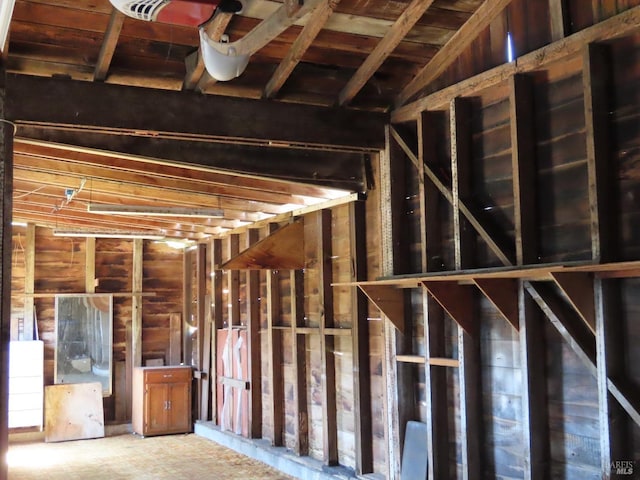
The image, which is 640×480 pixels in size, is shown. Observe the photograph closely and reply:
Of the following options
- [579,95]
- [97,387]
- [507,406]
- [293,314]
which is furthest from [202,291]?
[579,95]

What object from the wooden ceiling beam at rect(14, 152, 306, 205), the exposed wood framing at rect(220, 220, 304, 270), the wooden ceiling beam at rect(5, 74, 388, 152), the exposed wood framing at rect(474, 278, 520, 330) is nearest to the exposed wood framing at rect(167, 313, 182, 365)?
the exposed wood framing at rect(220, 220, 304, 270)

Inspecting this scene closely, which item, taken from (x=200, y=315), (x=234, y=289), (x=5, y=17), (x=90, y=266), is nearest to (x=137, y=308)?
(x=90, y=266)

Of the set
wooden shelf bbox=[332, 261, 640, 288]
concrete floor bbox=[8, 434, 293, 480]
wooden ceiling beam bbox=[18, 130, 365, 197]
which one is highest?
wooden ceiling beam bbox=[18, 130, 365, 197]

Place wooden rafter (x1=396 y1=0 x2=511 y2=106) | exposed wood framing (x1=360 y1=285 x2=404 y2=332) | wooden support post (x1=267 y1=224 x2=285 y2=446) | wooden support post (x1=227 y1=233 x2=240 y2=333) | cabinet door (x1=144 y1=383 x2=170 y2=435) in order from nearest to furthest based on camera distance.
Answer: wooden rafter (x1=396 y1=0 x2=511 y2=106) < exposed wood framing (x1=360 y1=285 x2=404 y2=332) < wooden support post (x1=267 y1=224 x2=285 y2=446) < wooden support post (x1=227 y1=233 x2=240 y2=333) < cabinet door (x1=144 y1=383 x2=170 y2=435)

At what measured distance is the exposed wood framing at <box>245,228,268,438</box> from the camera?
7.70 meters

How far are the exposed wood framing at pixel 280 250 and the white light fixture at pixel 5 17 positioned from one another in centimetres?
338

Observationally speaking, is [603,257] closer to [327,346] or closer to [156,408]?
[327,346]

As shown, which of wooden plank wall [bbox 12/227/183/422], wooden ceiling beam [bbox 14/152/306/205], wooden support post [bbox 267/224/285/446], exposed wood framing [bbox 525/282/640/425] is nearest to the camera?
exposed wood framing [bbox 525/282/640/425]

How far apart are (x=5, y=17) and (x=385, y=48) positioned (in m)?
2.07

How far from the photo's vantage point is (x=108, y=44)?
12.4 ft

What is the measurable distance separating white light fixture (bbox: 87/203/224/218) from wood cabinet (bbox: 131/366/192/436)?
327 cm

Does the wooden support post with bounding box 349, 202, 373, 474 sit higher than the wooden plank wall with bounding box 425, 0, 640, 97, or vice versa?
the wooden plank wall with bounding box 425, 0, 640, 97

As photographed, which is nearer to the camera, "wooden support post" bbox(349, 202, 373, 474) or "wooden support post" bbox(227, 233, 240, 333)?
"wooden support post" bbox(349, 202, 373, 474)

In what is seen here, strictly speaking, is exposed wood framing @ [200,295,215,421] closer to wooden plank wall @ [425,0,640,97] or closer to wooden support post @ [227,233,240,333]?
wooden support post @ [227,233,240,333]
